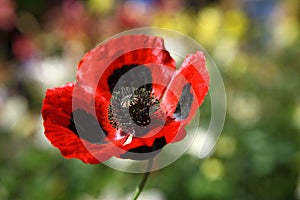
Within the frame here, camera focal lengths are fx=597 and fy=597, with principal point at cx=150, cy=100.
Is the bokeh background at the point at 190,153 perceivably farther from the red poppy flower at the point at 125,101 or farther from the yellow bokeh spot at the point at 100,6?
the red poppy flower at the point at 125,101

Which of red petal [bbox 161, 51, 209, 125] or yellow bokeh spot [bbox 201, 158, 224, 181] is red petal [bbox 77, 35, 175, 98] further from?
yellow bokeh spot [bbox 201, 158, 224, 181]

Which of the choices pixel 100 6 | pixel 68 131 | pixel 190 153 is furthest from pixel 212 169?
pixel 68 131

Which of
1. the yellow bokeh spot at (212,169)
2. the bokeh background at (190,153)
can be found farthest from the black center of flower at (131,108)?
the yellow bokeh spot at (212,169)

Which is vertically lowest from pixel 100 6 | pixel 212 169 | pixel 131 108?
pixel 212 169

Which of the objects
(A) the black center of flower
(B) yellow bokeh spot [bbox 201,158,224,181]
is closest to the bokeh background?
(B) yellow bokeh spot [bbox 201,158,224,181]

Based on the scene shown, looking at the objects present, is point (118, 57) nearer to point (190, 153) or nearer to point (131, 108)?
point (131, 108)

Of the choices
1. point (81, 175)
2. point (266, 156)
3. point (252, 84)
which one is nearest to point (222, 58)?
point (252, 84)
